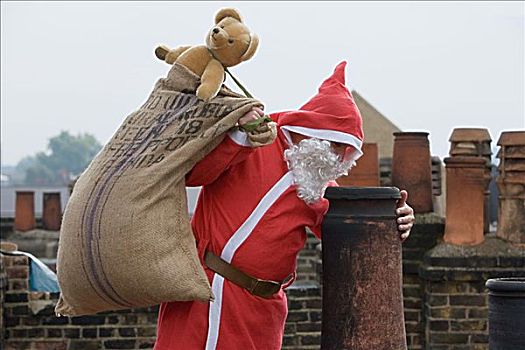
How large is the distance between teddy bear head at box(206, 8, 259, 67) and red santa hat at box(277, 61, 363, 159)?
0.95ft

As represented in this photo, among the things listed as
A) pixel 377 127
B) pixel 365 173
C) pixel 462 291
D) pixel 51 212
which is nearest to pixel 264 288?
pixel 462 291

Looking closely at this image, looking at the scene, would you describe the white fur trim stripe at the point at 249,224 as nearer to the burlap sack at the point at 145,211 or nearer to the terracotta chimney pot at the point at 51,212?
the burlap sack at the point at 145,211

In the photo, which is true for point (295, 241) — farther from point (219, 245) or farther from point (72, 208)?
point (72, 208)

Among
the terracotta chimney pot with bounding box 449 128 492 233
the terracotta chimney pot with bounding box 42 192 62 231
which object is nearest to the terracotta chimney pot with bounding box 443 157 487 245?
the terracotta chimney pot with bounding box 449 128 492 233

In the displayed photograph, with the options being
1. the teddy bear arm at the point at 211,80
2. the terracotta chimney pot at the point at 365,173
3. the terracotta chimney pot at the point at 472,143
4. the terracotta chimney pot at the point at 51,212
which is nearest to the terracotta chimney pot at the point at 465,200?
the terracotta chimney pot at the point at 472,143

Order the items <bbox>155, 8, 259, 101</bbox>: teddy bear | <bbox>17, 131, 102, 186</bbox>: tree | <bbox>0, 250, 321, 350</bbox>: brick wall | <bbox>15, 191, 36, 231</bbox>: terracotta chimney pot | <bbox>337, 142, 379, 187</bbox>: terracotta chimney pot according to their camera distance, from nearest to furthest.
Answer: <bbox>155, 8, 259, 101</bbox>: teddy bear < <bbox>0, 250, 321, 350</bbox>: brick wall < <bbox>337, 142, 379, 187</bbox>: terracotta chimney pot < <bbox>15, 191, 36, 231</bbox>: terracotta chimney pot < <bbox>17, 131, 102, 186</bbox>: tree

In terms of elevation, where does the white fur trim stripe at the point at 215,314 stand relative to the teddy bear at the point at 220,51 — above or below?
below

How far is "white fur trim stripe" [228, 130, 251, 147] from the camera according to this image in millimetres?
3717

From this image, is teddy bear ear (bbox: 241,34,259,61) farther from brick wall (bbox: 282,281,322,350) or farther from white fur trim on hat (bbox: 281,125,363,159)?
brick wall (bbox: 282,281,322,350)

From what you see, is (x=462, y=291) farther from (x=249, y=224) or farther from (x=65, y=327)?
(x=249, y=224)

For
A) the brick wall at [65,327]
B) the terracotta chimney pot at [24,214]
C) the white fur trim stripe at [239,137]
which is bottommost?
the brick wall at [65,327]

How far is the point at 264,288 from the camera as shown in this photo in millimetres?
3857

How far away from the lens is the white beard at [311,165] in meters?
3.89

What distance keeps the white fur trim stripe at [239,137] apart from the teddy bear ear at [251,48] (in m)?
0.29
